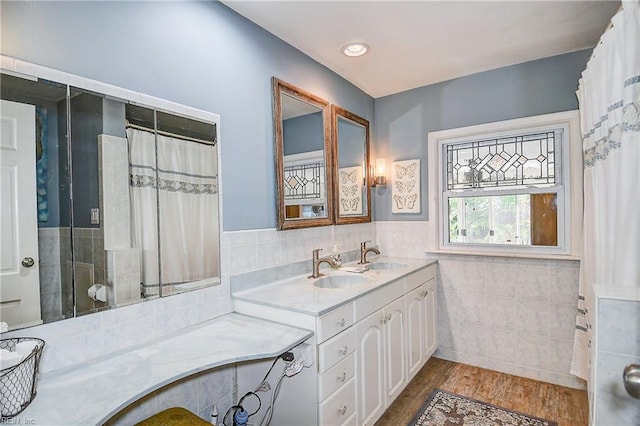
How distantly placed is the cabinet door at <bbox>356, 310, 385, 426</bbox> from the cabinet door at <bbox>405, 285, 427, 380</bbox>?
0.43 metres

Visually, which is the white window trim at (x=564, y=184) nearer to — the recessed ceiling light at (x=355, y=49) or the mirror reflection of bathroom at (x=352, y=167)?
the mirror reflection of bathroom at (x=352, y=167)

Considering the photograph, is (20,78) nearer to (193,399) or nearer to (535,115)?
(193,399)

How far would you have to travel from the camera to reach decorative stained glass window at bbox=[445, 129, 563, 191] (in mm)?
2523

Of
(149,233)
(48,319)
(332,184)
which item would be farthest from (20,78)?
(332,184)

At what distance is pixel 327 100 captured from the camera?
259 cm

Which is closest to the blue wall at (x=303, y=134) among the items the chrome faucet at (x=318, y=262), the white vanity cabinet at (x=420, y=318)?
the chrome faucet at (x=318, y=262)

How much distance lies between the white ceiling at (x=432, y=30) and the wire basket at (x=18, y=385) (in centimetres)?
183

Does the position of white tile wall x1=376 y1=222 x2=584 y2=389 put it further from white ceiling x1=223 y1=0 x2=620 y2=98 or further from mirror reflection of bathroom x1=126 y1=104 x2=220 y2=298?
mirror reflection of bathroom x1=126 y1=104 x2=220 y2=298

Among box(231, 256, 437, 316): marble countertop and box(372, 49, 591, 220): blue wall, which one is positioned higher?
box(372, 49, 591, 220): blue wall

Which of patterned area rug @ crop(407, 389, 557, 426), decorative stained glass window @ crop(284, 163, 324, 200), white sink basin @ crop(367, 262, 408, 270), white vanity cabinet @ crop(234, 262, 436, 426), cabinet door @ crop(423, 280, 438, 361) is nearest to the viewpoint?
white vanity cabinet @ crop(234, 262, 436, 426)

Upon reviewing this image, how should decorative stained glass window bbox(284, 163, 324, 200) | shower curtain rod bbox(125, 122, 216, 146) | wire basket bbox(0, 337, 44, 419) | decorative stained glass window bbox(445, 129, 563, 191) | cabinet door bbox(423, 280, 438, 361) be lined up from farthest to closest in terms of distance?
1. cabinet door bbox(423, 280, 438, 361)
2. decorative stained glass window bbox(445, 129, 563, 191)
3. decorative stained glass window bbox(284, 163, 324, 200)
4. shower curtain rod bbox(125, 122, 216, 146)
5. wire basket bbox(0, 337, 44, 419)

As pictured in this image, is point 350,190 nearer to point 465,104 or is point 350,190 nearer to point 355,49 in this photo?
point 355,49

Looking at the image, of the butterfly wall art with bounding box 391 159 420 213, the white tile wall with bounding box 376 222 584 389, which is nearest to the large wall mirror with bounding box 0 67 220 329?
the butterfly wall art with bounding box 391 159 420 213

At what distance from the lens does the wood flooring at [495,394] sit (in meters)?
2.14
